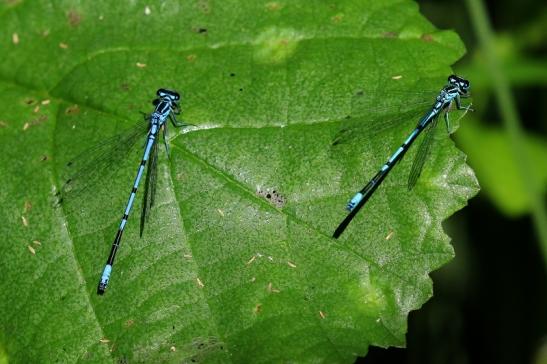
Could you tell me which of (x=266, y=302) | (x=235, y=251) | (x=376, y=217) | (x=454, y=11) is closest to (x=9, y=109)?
(x=235, y=251)

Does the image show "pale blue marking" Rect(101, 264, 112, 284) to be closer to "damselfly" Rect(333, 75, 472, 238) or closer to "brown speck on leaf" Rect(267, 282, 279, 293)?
"brown speck on leaf" Rect(267, 282, 279, 293)

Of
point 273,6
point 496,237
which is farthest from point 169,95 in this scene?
point 496,237

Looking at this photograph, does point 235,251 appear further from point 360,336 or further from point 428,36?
point 428,36

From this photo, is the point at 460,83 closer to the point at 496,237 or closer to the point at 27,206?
the point at 27,206

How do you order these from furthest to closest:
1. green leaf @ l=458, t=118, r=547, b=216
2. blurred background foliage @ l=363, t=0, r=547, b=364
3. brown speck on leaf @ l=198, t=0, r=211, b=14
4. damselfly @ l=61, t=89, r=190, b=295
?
blurred background foliage @ l=363, t=0, r=547, b=364 → green leaf @ l=458, t=118, r=547, b=216 → brown speck on leaf @ l=198, t=0, r=211, b=14 → damselfly @ l=61, t=89, r=190, b=295

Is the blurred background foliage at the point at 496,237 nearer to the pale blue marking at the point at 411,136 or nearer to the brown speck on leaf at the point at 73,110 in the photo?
the pale blue marking at the point at 411,136

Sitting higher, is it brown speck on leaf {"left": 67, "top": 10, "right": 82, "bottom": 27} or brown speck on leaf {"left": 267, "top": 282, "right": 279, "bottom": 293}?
brown speck on leaf {"left": 67, "top": 10, "right": 82, "bottom": 27}

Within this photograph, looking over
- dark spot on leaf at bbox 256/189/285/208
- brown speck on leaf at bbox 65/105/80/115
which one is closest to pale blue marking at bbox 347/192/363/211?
dark spot on leaf at bbox 256/189/285/208
